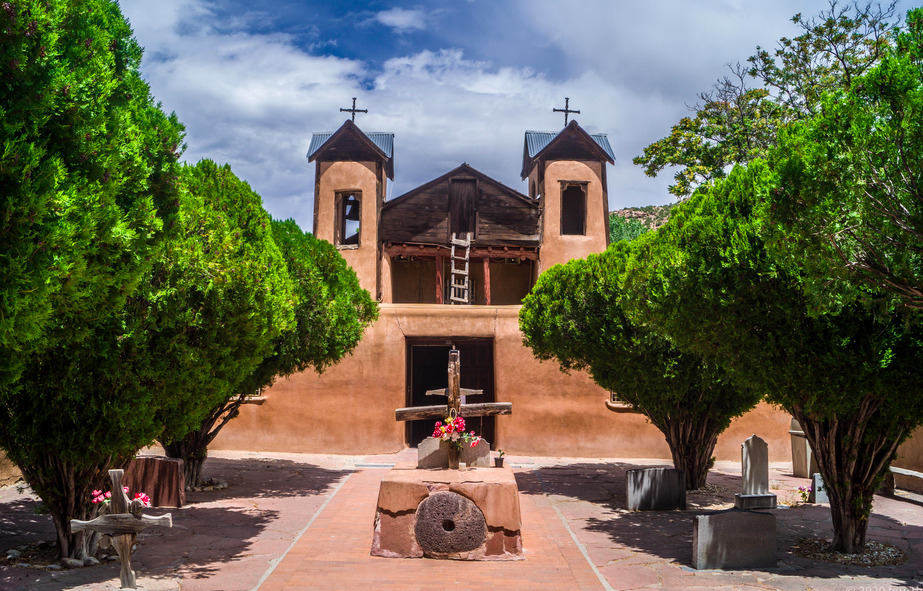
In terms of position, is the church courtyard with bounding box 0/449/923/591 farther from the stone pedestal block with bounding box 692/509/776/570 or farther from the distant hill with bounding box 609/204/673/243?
the distant hill with bounding box 609/204/673/243

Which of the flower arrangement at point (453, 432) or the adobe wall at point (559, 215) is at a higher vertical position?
the adobe wall at point (559, 215)

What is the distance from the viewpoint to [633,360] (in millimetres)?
12359

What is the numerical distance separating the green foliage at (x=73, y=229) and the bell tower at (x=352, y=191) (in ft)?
→ 59.0

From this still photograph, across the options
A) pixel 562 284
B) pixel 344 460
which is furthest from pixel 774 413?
pixel 344 460

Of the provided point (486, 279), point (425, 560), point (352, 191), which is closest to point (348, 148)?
point (352, 191)

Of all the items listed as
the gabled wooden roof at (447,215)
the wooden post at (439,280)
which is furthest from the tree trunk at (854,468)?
A: the gabled wooden roof at (447,215)

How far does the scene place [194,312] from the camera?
26.0 ft

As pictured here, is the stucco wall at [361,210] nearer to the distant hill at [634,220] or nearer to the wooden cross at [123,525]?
the wooden cross at [123,525]

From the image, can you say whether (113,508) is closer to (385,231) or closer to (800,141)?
(800,141)

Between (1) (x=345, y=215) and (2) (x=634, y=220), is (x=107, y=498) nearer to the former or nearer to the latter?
(1) (x=345, y=215)

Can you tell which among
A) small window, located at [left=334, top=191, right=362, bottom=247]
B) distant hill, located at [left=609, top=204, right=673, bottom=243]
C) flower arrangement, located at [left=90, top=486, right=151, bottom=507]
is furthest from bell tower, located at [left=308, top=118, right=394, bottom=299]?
distant hill, located at [left=609, top=204, right=673, bottom=243]

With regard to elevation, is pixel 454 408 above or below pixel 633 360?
below

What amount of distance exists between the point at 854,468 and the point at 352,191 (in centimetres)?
2030

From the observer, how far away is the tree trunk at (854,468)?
823 cm
